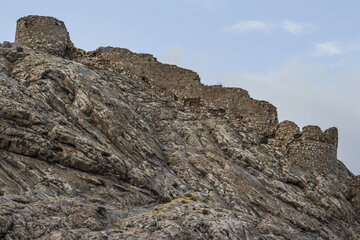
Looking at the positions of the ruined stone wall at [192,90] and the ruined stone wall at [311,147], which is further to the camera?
the ruined stone wall at [192,90]

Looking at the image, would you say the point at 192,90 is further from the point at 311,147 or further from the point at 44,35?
the point at 44,35

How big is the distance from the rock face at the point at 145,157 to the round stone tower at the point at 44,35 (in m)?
0.09

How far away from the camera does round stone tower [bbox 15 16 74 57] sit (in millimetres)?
36469

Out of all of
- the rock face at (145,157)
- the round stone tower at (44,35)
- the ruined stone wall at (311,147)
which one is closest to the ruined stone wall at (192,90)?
the rock face at (145,157)

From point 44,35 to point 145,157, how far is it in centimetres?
1558

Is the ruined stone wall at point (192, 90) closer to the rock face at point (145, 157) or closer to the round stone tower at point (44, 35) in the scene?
the rock face at point (145, 157)

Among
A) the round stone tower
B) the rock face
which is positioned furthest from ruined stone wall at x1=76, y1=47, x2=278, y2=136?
the round stone tower

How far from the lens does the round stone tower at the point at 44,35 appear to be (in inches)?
1436

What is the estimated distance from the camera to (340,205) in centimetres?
3384

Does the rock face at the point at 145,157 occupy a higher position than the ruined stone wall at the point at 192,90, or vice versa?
the ruined stone wall at the point at 192,90

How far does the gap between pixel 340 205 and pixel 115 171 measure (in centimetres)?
1826

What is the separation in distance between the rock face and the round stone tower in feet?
0.30

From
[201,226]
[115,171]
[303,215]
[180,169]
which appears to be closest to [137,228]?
[201,226]

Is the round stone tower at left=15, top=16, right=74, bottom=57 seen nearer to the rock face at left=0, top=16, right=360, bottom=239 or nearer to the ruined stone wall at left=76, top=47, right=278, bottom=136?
the rock face at left=0, top=16, right=360, bottom=239
